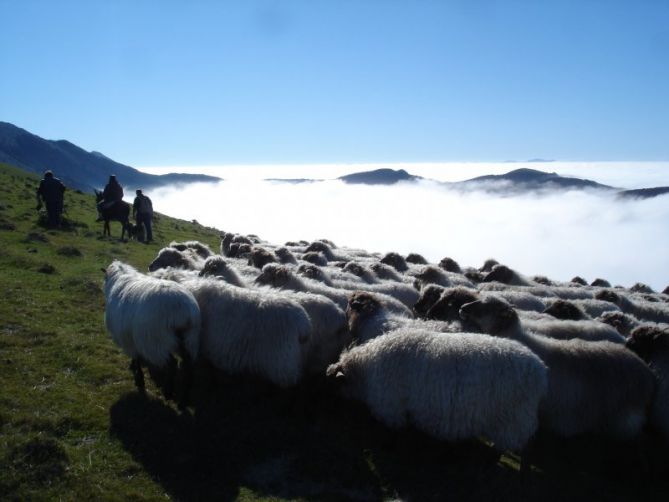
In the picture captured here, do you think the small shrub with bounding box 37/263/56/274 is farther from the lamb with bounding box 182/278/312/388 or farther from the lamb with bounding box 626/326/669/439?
the lamb with bounding box 626/326/669/439

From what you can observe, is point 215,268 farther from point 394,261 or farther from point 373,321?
point 394,261

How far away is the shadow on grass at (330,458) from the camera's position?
220 inches

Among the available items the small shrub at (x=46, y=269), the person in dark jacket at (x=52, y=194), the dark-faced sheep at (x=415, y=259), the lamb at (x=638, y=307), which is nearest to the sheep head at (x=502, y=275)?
the lamb at (x=638, y=307)

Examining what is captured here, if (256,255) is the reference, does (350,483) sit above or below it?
below

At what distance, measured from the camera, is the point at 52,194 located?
73.9 ft

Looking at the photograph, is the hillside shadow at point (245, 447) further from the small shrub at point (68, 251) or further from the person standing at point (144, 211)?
the person standing at point (144, 211)

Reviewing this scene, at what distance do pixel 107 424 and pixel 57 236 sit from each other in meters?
18.0

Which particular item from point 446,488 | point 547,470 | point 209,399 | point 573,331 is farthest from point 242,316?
point 573,331

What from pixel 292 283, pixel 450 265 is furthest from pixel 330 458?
pixel 450 265

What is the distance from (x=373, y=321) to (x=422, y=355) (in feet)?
6.02

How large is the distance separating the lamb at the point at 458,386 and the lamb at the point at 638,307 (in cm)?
847

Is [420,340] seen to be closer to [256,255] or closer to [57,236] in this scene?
[256,255]

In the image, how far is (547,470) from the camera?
21.2ft

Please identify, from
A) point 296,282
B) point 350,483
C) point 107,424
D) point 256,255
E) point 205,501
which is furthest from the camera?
point 256,255
